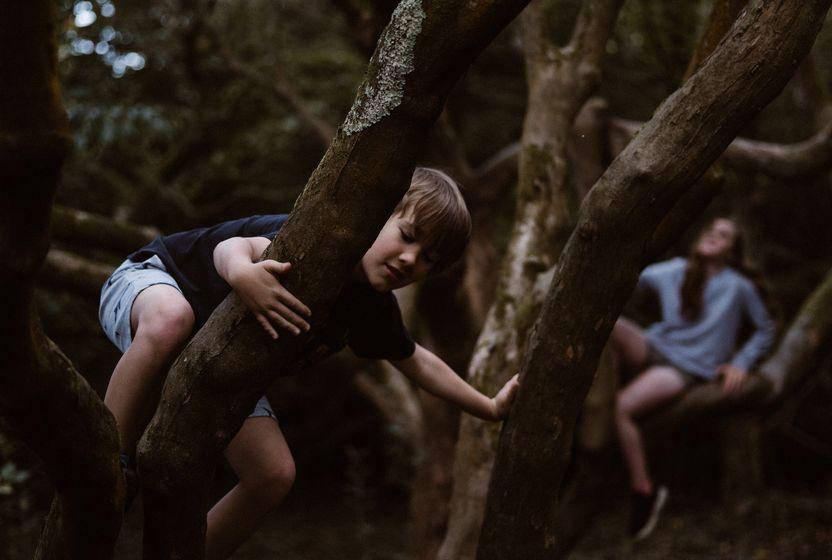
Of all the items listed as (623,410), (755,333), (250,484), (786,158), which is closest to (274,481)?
(250,484)

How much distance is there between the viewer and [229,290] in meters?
2.09

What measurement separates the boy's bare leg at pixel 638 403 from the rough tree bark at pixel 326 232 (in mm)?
3193

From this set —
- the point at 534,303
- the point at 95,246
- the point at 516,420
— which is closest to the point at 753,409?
the point at 534,303

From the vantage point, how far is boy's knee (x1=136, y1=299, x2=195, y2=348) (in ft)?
6.52

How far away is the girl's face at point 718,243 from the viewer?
505cm

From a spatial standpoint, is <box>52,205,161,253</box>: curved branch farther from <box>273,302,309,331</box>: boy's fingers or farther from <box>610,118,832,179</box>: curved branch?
<box>273,302,309,331</box>: boy's fingers

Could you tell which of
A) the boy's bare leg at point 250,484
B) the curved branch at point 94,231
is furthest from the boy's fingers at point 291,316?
the curved branch at point 94,231

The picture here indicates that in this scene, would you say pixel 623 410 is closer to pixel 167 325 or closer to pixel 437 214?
pixel 437 214

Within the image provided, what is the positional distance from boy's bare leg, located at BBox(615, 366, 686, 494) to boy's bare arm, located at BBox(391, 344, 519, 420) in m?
2.30

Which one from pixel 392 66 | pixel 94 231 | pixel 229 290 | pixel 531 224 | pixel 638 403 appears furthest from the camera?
pixel 638 403

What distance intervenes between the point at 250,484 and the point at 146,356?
51 cm

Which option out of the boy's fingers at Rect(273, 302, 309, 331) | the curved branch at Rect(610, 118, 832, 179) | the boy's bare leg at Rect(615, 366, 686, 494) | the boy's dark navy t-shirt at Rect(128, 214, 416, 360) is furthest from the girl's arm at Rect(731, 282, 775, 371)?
the boy's fingers at Rect(273, 302, 309, 331)

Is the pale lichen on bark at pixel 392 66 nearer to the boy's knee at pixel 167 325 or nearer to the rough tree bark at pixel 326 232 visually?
the rough tree bark at pixel 326 232

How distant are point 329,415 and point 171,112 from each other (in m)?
3.67
